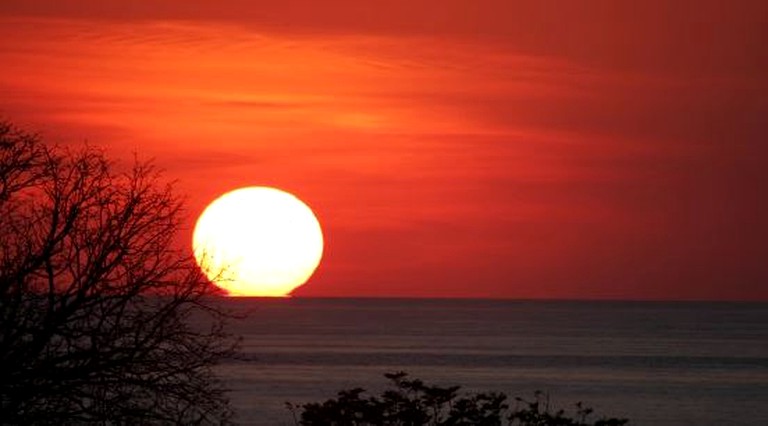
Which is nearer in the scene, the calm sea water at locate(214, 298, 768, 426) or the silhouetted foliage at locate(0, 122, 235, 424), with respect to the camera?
the silhouetted foliage at locate(0, 122, 235, 424)

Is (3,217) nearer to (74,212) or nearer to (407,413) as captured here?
(74,212)

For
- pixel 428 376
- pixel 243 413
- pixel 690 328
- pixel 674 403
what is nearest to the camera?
pixel 243 413

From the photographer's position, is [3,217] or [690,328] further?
[690,328]

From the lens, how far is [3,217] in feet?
56.6

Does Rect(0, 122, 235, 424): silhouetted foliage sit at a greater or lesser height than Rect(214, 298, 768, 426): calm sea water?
lesser

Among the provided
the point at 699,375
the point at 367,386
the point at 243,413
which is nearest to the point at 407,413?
the point at 243,413

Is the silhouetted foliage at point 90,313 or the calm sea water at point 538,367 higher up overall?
the calm sea water at point 538,367

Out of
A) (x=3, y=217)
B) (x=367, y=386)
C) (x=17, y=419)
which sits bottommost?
(x=17, y=419)

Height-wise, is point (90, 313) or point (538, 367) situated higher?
point (538, 367)

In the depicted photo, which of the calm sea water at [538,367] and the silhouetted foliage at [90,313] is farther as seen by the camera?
the calm sea water at [538,367]

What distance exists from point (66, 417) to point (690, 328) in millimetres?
182333

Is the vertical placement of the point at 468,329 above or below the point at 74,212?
above

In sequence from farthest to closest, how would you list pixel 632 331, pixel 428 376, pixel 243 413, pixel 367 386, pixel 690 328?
pixel 690 328 < pixel 632 331 < pixel 428 376 < pixel 367 386 < pixel 243 413

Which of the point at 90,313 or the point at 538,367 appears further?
the point at 538,367
